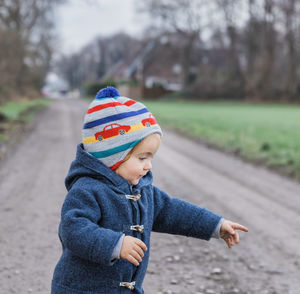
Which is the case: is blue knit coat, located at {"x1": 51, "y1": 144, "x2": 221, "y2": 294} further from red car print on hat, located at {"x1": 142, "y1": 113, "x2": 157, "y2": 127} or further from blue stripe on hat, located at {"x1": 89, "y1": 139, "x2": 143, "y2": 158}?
red car print on hat, located at {"x1": 142, "y1": 113, "x2": 157, "y2": 127}

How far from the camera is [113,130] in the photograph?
202cm

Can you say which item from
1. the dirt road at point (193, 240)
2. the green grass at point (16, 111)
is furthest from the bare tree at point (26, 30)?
the dirt road at point (193, 240)

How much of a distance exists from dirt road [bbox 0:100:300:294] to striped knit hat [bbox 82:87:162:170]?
5.09 ft

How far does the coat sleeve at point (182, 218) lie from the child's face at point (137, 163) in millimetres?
301

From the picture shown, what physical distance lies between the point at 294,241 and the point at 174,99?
42.1 meters

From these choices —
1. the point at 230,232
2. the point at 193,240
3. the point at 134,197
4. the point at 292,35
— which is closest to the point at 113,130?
the point at 134,197

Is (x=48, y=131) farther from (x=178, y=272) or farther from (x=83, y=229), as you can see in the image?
(x=83, y=229)

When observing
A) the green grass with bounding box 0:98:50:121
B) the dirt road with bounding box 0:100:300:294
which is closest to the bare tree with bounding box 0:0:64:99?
the green grass with bounding box 0:98:50:121

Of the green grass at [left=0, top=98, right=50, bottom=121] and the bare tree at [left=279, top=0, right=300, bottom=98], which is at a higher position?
the bare tree at [left=279, top=0, right=300, bottom=98]

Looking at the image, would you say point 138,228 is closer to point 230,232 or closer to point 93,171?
point 93,171

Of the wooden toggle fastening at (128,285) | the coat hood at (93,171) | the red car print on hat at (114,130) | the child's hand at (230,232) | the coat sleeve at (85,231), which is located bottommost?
the wooden toggle fastening at (128,285)

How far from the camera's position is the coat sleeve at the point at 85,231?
1784 millimetres

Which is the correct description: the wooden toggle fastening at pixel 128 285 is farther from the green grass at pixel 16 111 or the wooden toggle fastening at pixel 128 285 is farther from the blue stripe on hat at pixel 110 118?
the green grass at pixel 16 111

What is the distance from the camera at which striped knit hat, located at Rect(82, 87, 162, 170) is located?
202 cm
